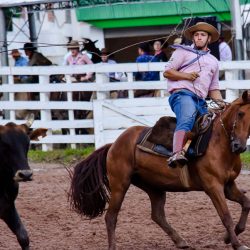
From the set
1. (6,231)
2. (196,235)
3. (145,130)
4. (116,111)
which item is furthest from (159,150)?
(116,111)

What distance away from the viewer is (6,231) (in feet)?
35.6

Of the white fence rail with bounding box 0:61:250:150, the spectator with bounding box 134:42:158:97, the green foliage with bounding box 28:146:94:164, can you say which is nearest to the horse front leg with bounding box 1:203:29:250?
the green foliage with bounding box 28:146:94:164

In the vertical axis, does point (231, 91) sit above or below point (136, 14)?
below

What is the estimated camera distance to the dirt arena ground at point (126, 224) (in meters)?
9.88

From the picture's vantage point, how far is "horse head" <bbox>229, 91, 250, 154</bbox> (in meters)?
8.90

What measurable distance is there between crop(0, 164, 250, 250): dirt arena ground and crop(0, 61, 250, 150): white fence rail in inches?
111

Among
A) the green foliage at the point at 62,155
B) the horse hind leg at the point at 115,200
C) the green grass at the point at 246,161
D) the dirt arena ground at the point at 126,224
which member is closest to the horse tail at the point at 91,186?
the horse hind leg at the point at 115,200

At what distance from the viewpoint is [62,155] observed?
16.5 metres

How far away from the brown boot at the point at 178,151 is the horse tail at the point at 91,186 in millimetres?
888

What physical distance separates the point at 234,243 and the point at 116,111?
25.1ft

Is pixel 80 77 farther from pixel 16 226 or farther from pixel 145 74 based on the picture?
pixel 16 226

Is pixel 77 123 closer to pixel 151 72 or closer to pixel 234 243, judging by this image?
pixel 151 72

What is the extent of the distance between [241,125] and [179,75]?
0.82m

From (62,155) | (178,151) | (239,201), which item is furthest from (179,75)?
(62,155)
